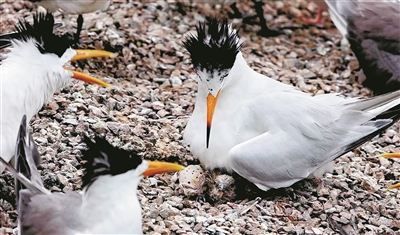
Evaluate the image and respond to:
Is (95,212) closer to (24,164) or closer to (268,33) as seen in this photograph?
(24,164)

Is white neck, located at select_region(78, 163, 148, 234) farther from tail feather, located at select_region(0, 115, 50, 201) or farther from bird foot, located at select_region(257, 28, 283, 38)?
bird foot, located at select_region(257, 28, 283, 38)

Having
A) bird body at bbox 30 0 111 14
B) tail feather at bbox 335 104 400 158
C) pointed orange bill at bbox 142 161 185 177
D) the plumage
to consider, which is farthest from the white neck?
the plumage

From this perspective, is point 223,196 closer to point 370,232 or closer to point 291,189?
point 291,189

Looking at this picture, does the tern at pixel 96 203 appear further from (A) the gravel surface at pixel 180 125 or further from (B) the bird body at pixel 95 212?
(A) the gravel surface at pixel 180 125

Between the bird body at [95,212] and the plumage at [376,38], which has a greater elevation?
the bird body at [95,212]

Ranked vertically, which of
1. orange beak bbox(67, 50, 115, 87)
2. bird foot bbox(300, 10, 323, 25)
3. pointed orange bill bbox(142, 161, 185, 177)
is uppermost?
orange beak bbox(67, 50, 115, 87)

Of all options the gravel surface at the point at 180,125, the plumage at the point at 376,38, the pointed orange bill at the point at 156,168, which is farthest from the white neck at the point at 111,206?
the plumage at the point at 376,38

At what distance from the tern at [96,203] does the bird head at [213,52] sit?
88cm

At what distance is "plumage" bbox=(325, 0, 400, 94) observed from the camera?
5.94 metres

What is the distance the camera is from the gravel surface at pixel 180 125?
13.2 ft

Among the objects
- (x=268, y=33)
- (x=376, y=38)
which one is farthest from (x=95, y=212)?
(x=268, y=33)

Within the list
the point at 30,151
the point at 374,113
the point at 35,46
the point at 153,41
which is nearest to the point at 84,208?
the point at 30,151

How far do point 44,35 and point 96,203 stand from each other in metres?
1.11

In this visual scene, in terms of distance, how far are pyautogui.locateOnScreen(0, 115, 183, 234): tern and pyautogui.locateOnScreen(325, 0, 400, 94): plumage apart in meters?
3.02
